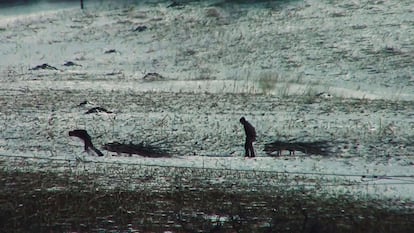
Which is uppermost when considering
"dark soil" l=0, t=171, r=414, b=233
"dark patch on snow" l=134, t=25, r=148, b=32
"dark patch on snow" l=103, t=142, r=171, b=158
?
"dark patch on snow" l=134, t=25, r=148, b=32

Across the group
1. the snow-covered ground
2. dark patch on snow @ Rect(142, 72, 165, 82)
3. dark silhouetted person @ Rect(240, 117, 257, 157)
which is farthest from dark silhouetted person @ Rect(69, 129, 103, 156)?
dark patch on snow @ Rect(142, 72, 165, 82)

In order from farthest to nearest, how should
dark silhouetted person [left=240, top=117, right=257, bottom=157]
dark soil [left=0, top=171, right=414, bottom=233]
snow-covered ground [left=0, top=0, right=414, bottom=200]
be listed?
1. snow-covered ground [left=0, top=0, right=414, bottom=200]
2. dark silhouetted person [left=240, top=117, right=257, bottom=157]
3. dark soil [left=0, top=171, right=414, bottom=233]

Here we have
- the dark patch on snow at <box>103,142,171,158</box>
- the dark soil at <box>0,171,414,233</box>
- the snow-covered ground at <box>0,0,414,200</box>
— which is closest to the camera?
the dark soil at <box>0,171,414,233</box>

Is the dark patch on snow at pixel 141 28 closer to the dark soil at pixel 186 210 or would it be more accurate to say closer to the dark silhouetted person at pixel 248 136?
the dark silhouetted person at pixel 248 136

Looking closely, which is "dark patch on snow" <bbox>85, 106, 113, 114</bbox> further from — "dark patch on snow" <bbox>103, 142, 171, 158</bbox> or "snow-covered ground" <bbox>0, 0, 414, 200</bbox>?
"dark patch on snow" <bbox>103, 142, 171, 158</bbox>

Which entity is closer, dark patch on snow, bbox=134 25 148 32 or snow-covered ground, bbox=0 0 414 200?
snow-covered ground, bbox=0 0 414 200

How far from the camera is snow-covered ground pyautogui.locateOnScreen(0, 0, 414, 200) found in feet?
47.1

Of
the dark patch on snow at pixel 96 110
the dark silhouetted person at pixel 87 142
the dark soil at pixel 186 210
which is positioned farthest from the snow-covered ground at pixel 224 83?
the dark soil at pixel 186 210

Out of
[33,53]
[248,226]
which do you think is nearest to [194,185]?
[248,226]

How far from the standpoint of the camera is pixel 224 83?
89.1 ft

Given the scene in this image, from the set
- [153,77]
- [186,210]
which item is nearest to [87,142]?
[186,210]

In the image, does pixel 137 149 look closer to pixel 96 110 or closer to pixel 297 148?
pixel 297 148

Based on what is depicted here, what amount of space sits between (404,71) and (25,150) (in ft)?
60.2

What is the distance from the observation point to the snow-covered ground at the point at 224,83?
1437cm
